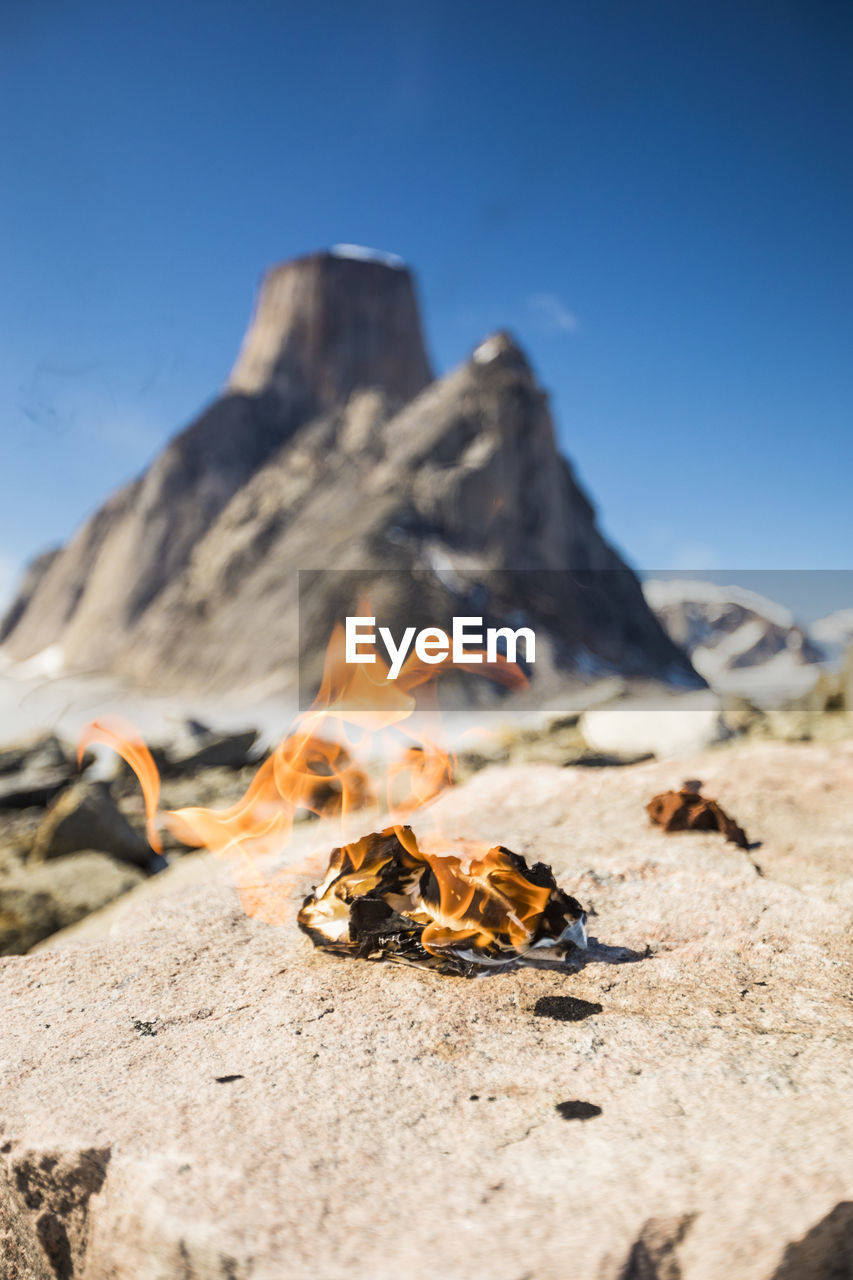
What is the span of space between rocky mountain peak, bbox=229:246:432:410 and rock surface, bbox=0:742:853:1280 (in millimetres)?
36203

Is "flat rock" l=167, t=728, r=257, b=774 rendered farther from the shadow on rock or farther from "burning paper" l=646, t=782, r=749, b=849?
the shadow on rock

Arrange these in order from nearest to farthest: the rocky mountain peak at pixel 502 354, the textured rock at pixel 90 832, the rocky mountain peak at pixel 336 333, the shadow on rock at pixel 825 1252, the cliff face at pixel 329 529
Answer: the shadow on rock at pixel 825 1252 < the textured rock at pixel 90 832 < the cliff face at pixel 329 529 < the rocky mountain peak at pixel 502 354 < the rocky mountain peak at pixel 336 333

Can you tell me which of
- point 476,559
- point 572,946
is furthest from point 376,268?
point 572,946

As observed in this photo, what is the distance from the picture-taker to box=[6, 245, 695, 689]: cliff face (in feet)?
75.0

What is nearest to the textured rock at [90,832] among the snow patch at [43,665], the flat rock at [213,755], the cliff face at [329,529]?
the flat rock at [213,755]

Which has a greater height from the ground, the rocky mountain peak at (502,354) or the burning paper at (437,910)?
the rocky mountain peak at (502,354)

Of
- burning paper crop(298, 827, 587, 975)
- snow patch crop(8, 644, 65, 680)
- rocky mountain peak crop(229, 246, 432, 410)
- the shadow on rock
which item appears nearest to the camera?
the shadow on rock

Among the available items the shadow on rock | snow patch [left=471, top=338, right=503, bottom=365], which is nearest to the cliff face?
snow patch [left=471, top=338, right=503, bottom=365]

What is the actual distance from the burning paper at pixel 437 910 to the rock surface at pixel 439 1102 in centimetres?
9

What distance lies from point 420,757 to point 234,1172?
12.0ft

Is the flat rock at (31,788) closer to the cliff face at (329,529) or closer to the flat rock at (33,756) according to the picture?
the flat rock at (33,756)

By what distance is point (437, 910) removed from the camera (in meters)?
2.75

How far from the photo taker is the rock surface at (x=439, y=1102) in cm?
138

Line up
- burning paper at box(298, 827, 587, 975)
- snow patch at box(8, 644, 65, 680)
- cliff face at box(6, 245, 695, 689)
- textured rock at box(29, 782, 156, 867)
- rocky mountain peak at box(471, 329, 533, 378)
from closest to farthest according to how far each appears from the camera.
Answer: burning paper at box(298, 827, 587, 975)
textured rock at box(29, 782, 156, 867)
cliff face at box(6, 245, 695, 689)
rocky mountain peak at box(471, 329, 533, 378)
snow patch at box(8, 644, 65, 680)
